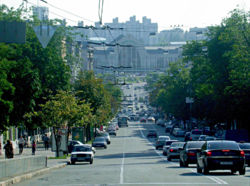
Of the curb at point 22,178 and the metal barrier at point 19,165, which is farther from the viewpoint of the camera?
the metal barrier at point 19,165

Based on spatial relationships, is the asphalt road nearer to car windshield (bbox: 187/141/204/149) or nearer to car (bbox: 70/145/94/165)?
car windshield (bbox: 187/141/204/149)

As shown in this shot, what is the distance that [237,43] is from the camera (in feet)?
184

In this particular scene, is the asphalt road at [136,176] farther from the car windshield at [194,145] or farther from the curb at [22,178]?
the car windshield at [194,145]

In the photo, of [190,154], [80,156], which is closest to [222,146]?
[190,154]

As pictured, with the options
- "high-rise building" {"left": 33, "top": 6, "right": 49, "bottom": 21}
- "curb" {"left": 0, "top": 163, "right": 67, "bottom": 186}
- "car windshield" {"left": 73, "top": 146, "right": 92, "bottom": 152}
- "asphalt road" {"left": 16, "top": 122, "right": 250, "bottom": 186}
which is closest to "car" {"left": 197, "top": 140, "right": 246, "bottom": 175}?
"asphalt road" {"left": 16, "top": 122, "right": 250, "bottom": 186}

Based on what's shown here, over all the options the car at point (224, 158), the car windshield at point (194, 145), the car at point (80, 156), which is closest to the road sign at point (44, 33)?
the car at point (80, 156)

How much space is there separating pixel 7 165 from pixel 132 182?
5.19 metres

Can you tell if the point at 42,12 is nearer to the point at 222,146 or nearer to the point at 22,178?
the point at 22,178

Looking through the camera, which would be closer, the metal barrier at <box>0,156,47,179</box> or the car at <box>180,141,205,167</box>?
the metal barrier at <box>0,156,47,179</box>

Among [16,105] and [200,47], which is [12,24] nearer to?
[16,105]

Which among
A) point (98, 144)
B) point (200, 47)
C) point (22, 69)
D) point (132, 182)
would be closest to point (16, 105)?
point (22, 69)

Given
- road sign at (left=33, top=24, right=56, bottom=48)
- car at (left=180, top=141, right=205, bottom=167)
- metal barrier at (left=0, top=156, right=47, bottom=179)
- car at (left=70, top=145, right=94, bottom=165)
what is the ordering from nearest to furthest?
metal barrier at (left=0, top=156, right=47, bottom=179) → car at (left=180, top=141, right=205, bottom=167) → road sign at (left=33, top=24, right=56, bottom=48) → car at (left=70, top=145, right=94, bottom=165)

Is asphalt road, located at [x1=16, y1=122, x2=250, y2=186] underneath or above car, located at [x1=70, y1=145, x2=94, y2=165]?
above

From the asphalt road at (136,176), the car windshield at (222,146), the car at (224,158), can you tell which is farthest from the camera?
the car windshield at (222,146)
